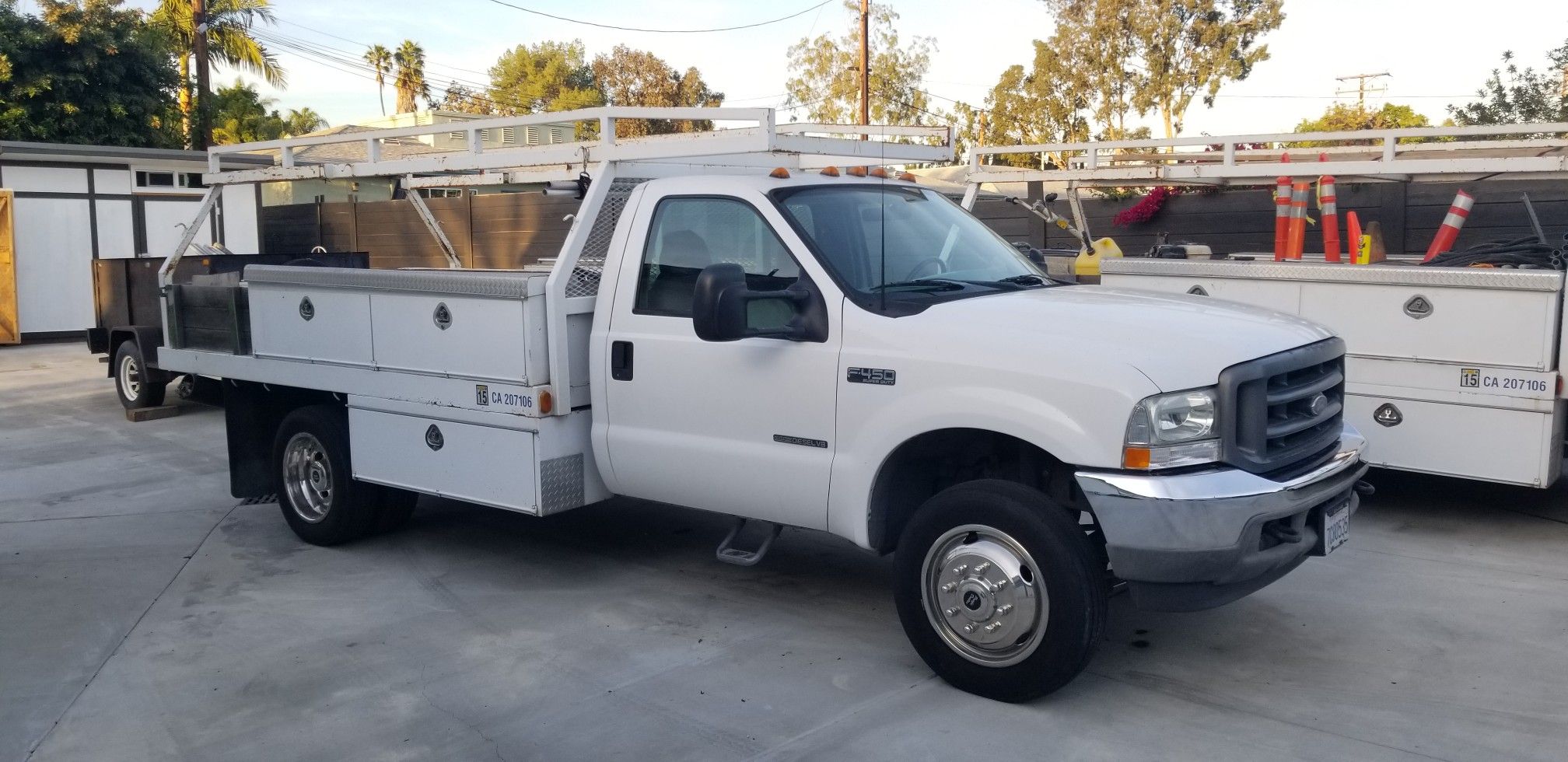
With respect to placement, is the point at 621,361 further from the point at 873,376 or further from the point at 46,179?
the point at 46,179

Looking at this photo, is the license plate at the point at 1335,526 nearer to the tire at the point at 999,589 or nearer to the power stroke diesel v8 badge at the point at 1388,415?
the tire at the point at 999,589

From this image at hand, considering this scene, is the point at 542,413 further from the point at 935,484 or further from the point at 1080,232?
the point at 1080,232

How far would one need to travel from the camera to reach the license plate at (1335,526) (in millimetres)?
4742

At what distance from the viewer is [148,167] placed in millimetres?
20984

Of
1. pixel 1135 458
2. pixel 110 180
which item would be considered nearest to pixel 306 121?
pixel 110 180

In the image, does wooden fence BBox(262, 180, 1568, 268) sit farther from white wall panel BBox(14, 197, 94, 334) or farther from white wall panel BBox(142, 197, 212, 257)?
white wall panel BBox(14, 197, 94, 334)

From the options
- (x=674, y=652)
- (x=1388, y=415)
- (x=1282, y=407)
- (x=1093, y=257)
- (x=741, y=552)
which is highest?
(x=1093, y=257)

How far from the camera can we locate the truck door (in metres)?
5.18

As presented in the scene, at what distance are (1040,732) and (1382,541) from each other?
3.50 m

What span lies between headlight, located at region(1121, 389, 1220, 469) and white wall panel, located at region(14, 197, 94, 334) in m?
19.7

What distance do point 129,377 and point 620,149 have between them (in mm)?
8652

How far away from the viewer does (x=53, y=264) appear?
20141 millimetres

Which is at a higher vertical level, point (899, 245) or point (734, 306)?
point (899, 245)

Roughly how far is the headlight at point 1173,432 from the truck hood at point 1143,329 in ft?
0.18
